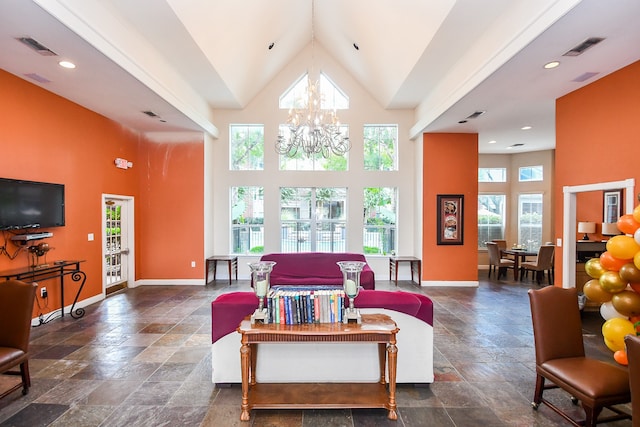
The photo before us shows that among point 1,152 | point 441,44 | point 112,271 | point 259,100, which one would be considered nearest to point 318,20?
point 259,100

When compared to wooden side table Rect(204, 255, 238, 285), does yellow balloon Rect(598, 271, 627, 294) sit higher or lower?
higher

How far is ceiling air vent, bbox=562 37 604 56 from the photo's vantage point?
3.16m

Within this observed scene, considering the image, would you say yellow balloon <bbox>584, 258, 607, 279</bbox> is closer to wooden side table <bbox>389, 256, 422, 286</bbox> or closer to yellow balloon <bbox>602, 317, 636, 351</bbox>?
yellow balloon <bbox>602, 317, 636, 351</bbox>

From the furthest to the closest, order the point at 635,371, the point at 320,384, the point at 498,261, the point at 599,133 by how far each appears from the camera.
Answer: the point at 498,261 → the point at 599,133 → the point at 320,384 → the point at 635,371

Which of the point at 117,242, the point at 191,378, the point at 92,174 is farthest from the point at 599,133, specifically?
the point at 117,242

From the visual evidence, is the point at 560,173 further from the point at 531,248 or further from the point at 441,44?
the point at 531,248

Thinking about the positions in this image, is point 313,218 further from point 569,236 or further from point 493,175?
point 493,175

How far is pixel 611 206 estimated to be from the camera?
17.5 ft

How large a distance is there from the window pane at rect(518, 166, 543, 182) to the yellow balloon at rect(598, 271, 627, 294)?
7556 mm

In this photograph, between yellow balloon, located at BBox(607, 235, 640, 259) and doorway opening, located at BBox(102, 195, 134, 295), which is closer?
yellow balloon, located at BBox(607, 235, 640, 259)

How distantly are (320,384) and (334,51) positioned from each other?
6.90 m

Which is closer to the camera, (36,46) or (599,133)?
(36,46)

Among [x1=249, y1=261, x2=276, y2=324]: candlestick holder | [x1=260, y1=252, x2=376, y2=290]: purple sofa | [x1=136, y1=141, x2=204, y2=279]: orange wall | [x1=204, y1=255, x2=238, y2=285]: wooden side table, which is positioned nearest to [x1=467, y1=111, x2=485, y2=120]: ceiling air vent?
[x1=260, y1=252, x2=376, y2=290]: purple sofa

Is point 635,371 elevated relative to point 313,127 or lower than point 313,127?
lower
